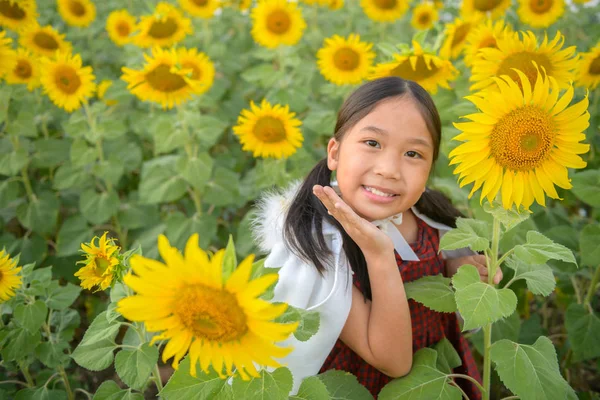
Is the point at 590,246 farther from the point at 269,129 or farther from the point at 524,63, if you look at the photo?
the point at 269,129

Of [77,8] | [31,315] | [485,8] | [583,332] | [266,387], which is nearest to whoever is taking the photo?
[266,387]

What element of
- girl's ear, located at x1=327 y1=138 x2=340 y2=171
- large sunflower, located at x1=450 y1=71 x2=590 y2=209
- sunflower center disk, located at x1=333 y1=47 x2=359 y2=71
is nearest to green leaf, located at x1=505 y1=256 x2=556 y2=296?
large sunflower, located at x1=450 y1=71 x2=590 y2=209

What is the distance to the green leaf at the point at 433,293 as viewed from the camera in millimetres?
1397

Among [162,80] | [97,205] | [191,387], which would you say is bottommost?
[97,205]

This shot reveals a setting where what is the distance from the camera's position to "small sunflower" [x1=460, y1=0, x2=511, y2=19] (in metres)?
2.93

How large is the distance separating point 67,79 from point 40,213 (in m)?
0.74

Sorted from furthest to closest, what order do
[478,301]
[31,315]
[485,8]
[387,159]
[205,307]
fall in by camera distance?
[485,8] → [31,315] → [387,159] → [478,301] → [205,307]

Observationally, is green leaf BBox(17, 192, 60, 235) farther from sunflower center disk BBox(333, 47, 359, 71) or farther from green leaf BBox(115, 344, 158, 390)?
sunflower center disk BBox(333, 47, 359, 71)

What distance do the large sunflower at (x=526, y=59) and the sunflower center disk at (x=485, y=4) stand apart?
120 cm

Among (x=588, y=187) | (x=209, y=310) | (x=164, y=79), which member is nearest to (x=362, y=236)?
(x=209, y=310)

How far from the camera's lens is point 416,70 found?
2154 millimetres

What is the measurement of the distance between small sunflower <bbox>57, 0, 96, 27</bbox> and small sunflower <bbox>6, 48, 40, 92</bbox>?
953mm

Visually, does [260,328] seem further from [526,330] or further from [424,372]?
[526,330]

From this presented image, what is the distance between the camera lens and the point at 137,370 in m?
1.36
